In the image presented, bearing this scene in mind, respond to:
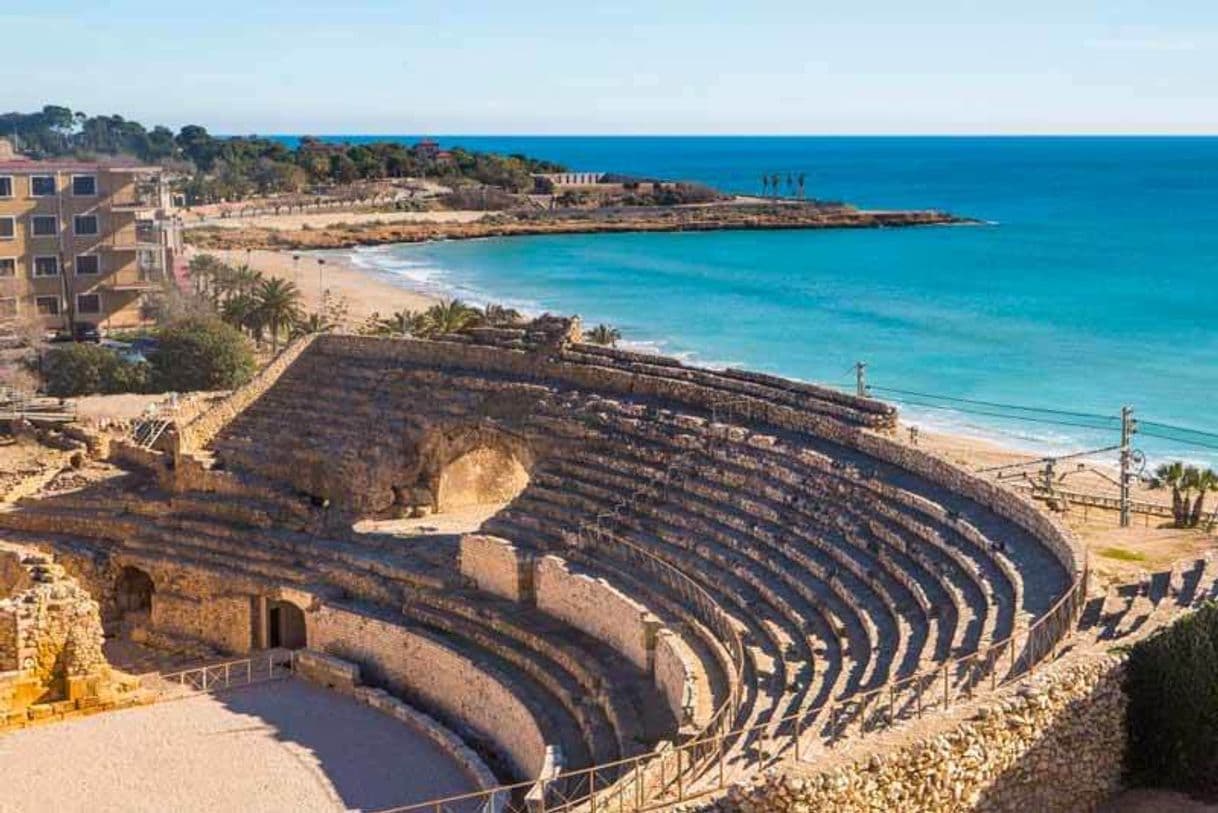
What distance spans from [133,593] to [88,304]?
28.4 m

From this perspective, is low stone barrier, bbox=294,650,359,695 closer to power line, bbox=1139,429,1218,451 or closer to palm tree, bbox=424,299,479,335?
palm tree, bbox=424,299,479,335

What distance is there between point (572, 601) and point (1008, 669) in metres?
10.5

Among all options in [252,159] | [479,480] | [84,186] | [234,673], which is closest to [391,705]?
[234,673]

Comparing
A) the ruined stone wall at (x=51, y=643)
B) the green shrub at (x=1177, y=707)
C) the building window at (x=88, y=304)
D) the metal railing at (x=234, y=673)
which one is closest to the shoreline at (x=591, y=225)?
the building window at (x=88, y=304)

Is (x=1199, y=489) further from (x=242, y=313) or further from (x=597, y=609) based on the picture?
(x=242, y=313)

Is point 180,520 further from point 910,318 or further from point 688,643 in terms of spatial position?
point 910,318

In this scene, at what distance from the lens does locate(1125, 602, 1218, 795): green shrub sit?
51.0 feet

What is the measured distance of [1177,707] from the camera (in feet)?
51.0

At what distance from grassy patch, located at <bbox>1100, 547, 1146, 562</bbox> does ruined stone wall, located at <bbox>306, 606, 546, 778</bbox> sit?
9337mm

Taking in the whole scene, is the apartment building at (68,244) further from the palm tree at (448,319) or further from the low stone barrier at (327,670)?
the low stone barrier at (327,670)

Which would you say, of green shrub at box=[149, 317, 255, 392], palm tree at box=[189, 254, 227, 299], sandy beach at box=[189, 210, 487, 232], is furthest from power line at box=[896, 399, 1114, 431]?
sandy beach at box=[189, 210, 487, 232]

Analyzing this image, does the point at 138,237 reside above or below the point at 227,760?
above

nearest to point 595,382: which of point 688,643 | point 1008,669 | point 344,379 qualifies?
point 344,379

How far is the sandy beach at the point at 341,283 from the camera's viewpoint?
7775 cm
